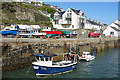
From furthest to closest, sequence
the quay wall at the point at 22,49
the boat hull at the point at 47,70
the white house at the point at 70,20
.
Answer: the white house at the point at 70,20
the quay wall at the point at 22,49
the boat hull at the point at 47,70

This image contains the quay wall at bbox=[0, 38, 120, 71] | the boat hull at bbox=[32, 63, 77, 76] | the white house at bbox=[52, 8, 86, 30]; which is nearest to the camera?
the boat hull at bbox=[32, 63, 77, 76]

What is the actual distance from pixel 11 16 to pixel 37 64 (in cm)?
4453

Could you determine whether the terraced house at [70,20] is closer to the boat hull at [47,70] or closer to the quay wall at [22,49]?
the quay wall at [22,49]


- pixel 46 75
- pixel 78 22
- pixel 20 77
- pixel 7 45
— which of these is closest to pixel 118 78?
pixel 46 75

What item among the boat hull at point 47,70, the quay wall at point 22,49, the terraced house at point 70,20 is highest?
the terraced house at point 70,20

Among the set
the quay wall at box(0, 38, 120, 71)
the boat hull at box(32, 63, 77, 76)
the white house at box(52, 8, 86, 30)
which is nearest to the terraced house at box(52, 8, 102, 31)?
the white house at box(52, 8, 86, 30)

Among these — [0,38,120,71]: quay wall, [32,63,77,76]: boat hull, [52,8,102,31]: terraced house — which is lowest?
[32,63,77,76]: boat hull

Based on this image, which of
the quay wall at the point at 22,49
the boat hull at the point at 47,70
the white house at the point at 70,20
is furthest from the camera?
the white house at the point at 70,20

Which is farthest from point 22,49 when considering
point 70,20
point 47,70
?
point 70,20

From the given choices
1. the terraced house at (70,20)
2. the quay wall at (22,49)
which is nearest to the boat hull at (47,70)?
the quay wall at (22,49)

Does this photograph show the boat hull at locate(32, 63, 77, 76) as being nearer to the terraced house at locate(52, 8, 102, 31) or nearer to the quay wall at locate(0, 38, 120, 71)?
the quay wall at locate(0, 38, 120, 71)

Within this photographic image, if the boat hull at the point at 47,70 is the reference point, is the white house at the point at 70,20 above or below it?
above

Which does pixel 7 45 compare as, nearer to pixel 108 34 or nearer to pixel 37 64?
pixel 37 64

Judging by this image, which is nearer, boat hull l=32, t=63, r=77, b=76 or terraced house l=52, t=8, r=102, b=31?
boat hull l=32, t=63, r=77, b=76
